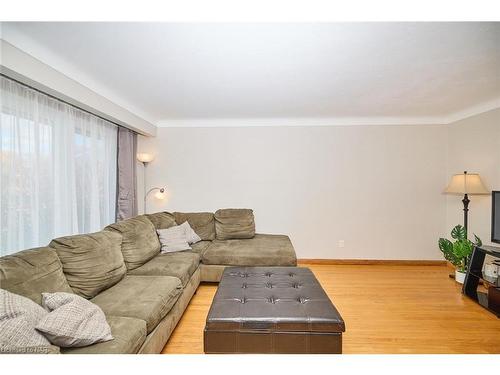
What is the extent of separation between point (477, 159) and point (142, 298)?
438cm

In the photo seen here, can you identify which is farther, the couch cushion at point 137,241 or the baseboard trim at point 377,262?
the baseboard trim at point 377,262

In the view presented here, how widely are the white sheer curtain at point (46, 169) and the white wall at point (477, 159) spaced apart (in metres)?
5.07

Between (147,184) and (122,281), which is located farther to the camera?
(147,184)

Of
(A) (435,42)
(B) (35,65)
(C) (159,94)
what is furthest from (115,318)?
(A) (435,42)

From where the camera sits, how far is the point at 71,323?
3.67 feet

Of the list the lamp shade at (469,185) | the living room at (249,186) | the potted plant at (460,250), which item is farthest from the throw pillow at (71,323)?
the lamp shade at (469,185)

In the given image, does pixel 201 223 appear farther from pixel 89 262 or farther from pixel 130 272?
pixel 89 262

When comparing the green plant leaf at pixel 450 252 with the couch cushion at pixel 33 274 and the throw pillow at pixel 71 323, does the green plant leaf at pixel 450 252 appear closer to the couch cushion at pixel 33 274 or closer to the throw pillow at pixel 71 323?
the throw pillow at pixel 71 323

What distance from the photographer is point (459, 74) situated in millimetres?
2207

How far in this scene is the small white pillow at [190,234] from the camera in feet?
10.8

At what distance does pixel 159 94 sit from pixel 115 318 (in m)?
2.34

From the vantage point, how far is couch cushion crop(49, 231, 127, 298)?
1649 mm

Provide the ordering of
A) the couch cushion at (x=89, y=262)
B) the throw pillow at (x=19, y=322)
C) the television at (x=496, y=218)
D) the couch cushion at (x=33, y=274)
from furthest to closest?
1. the television at (x=496, y=218)
2. the couch cushion at (x=89, y=262)
3. the couch cushion at (x=33, y=274)
4. the throw pillow at (x=19, y=322)

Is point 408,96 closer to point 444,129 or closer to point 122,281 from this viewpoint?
point 444,129
